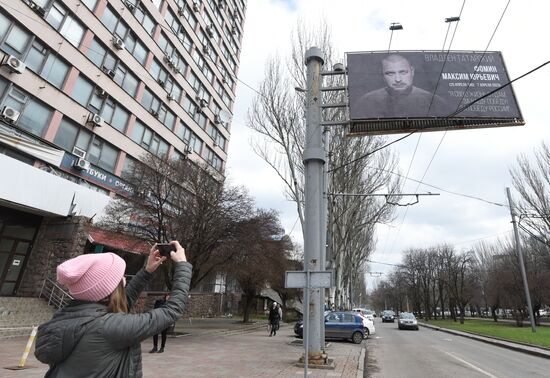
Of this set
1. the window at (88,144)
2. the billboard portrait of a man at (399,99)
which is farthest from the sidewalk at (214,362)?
the window at (88,144)

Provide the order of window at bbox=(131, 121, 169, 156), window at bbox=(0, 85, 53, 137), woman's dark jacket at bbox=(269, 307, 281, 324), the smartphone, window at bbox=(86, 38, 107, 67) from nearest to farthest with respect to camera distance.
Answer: the smartphone
window at bbox=(0, 85, 53, 137)
woman's dark jacket at bbox=(269, 307, 281, 324)
window at bbox=(86, 38, 107, 67)
window at bbox=(131, 121, 169, 156)

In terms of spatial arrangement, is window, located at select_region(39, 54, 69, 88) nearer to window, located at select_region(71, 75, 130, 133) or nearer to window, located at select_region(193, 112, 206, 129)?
window, located at select_region(71, 75, 130, 133)

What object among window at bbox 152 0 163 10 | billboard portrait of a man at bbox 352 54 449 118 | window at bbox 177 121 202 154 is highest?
window at bbox 152 0 163 10

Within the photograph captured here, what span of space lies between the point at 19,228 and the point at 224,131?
28.8 metres

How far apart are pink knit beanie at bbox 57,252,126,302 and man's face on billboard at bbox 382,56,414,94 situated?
33.7 feet

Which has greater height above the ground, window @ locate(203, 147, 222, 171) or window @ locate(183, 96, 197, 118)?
window @ locate(183, 96, 197, 118)

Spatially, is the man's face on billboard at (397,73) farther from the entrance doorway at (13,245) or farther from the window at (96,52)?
the window at (96,52)

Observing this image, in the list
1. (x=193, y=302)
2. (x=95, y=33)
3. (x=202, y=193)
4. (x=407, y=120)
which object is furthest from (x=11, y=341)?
(x=193, y=302)

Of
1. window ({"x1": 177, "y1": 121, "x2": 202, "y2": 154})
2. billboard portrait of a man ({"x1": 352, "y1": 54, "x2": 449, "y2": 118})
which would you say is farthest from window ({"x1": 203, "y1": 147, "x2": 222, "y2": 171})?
billboard portrait of a man ({"x1": 352, "y1": 54, "x2": 449, "y2": 118})

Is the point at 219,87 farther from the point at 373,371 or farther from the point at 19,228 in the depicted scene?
the point at 373,371

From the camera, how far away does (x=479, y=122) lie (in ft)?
34.4

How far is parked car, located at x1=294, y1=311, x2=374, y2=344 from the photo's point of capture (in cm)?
1906

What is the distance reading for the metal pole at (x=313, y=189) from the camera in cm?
988

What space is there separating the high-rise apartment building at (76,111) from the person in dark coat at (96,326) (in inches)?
635
